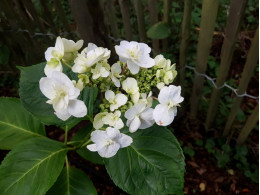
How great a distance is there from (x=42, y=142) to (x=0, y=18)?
115 centimetres

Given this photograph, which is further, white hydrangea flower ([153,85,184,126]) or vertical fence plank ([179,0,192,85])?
vertical fence plank ([179,0,192,85])

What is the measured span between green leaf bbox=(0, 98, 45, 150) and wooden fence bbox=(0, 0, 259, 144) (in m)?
0.47

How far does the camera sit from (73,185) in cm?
107

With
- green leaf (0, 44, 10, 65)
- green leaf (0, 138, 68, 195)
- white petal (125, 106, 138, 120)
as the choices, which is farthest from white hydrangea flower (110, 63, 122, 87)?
green leaf (0, 44, 10, 65)

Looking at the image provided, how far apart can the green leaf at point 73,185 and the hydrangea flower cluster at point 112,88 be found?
45 cm

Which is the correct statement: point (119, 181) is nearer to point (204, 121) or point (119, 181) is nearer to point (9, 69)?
point (204, 121)

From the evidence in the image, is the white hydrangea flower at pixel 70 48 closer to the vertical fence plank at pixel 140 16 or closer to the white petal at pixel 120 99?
the white petal at pixel 120 99

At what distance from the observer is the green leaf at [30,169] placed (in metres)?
0.84

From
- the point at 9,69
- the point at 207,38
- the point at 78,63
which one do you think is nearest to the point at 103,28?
the point at 207,38

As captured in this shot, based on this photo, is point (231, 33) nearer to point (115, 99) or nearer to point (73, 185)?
point (115, 99)

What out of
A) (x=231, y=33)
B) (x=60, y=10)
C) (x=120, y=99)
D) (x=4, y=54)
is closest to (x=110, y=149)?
(x=120, y=99)

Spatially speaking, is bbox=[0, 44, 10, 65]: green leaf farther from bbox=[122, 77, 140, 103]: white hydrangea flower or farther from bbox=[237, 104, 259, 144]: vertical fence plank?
bbox=[237, 104, 259, 144]: vertical fence plank

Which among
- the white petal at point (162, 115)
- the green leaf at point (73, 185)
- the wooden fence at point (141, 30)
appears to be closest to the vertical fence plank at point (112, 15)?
the wooden fence at point (141, 30)

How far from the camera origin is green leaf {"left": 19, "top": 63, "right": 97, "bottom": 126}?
2.79ft
